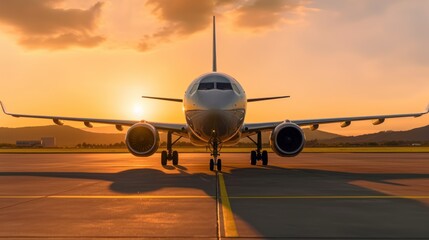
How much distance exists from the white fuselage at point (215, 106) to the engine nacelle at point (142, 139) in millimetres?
1511

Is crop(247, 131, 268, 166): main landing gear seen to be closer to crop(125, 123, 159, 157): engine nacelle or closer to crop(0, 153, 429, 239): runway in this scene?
crop(125, 123, 159, 157): engine nacelle

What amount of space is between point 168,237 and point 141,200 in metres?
3.50

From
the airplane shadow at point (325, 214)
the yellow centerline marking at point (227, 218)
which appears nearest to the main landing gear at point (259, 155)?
the airplane shadow at point (325, 214)

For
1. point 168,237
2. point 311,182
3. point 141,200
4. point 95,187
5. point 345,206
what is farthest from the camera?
point 311,182

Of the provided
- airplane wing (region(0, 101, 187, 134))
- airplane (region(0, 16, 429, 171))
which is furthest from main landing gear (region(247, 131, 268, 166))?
airplane wing (region(0, 101, 187, 134))

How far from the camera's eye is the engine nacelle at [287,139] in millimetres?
18047

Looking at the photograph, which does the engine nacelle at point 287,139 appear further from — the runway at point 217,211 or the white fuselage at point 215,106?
the runway at point 217,211

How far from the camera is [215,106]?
1580cm

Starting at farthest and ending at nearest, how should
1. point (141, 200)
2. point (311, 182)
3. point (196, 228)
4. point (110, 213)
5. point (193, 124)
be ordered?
point (193, 124)
point (311, 182)
point (141, 200)
point (110, 213)
point (196, 228)

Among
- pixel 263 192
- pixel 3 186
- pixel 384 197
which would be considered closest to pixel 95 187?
pixel 3 186

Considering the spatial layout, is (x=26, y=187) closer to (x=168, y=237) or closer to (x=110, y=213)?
(x=110, y=213)

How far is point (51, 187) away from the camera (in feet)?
38.0

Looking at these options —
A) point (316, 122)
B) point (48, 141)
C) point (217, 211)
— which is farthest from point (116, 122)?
point (48, 141)

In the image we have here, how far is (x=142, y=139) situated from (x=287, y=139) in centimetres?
561
